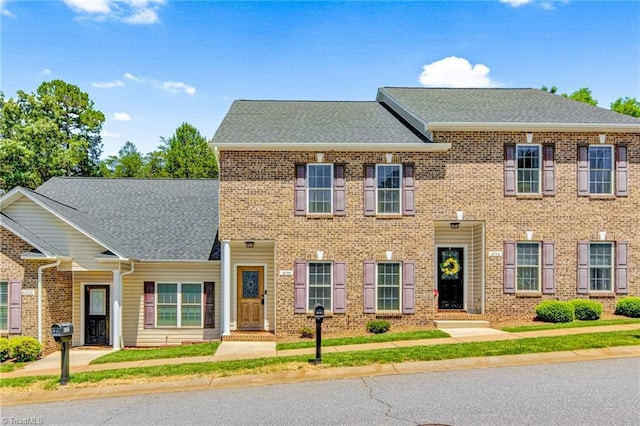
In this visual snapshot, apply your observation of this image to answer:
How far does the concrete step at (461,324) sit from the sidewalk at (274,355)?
0.93 meters

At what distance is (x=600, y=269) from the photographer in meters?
18.3

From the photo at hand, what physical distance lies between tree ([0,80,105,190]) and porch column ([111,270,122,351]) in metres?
24.3

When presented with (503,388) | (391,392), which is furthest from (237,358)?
(503,388)

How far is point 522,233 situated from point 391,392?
10100mm

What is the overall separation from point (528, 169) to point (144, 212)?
14351 mm

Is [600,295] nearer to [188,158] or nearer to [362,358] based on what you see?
[362,358]

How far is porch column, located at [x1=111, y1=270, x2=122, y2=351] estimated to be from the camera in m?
17.6

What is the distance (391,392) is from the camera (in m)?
10.0

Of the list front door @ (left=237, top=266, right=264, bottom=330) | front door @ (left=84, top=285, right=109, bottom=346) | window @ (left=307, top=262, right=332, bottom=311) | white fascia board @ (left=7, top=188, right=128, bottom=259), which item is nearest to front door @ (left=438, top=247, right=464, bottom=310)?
window @ (left=307, top=262, right=332, bottom=311)

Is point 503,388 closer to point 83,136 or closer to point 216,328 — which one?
point 216,328

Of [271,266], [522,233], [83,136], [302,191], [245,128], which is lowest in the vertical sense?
[271,266]

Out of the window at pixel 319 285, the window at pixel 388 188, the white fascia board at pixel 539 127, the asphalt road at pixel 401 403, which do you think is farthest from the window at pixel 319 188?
the asphalt road at pixel 401 403

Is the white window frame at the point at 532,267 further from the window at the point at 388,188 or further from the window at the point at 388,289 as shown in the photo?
the window at the point at 388,188

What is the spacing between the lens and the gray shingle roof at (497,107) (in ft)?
60.1
